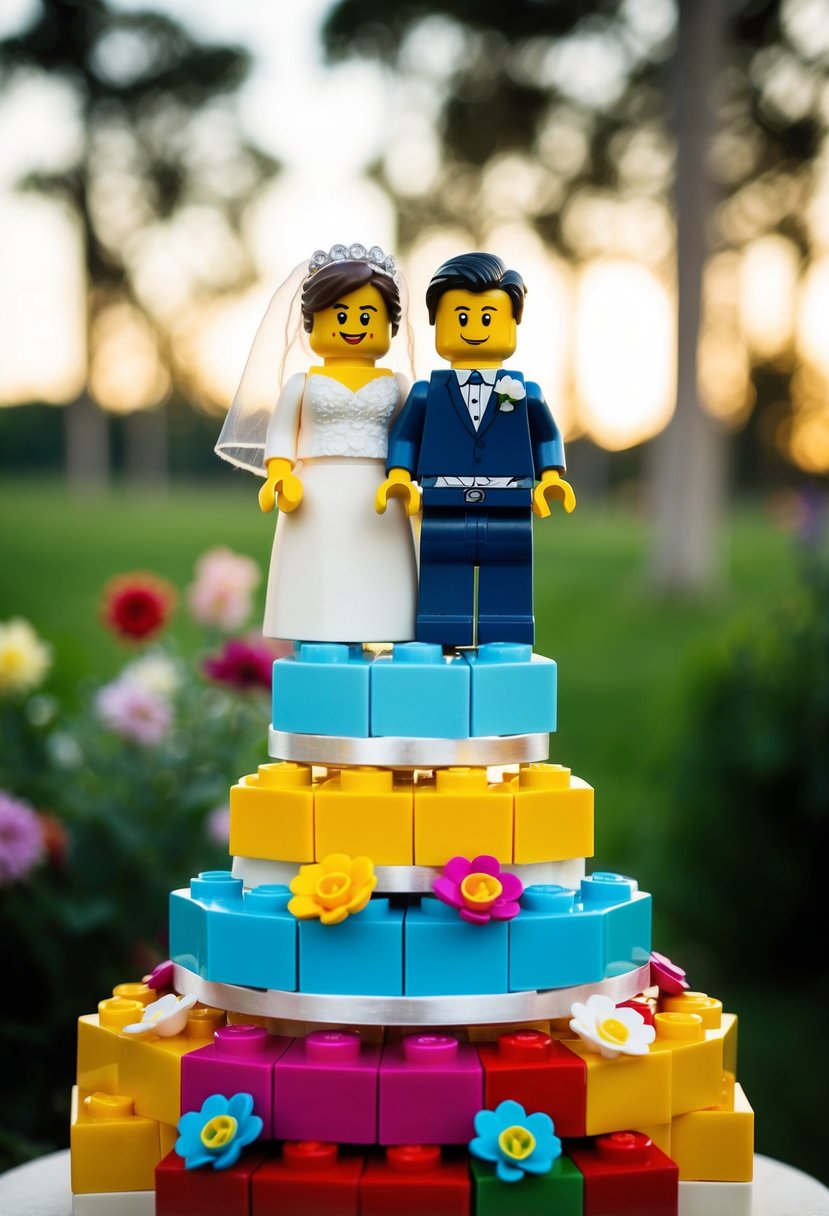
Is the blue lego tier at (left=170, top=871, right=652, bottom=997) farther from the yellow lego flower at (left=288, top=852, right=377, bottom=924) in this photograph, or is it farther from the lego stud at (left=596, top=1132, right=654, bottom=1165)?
the lego stud at (left=596, top=1132, right=654, bottom=1165)

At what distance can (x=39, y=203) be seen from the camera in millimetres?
7645

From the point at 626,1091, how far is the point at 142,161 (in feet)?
23.6

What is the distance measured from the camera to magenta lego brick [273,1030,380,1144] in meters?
1.65

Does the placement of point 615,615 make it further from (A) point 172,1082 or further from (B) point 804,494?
(A) point 172,1082

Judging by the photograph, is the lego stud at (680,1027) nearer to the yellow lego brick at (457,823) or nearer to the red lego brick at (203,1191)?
the yellow lego brick at (457,823)

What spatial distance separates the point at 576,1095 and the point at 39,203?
280 inches

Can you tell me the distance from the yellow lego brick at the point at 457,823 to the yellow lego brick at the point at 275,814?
16 cm

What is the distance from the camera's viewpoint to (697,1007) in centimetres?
193

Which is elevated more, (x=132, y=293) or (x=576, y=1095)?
(x=132, y=293)

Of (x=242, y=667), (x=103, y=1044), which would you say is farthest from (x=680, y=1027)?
(x=242, y=667)

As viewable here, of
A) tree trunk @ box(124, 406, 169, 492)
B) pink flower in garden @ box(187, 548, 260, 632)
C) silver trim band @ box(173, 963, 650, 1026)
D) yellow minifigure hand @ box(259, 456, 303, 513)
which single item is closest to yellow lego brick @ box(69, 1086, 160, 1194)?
silver trim band @ box(173, 963, 650, 1026)

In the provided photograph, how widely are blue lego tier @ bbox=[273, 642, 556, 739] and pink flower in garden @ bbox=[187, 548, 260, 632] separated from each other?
153 cm

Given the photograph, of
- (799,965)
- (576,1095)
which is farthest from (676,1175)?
(799,965)

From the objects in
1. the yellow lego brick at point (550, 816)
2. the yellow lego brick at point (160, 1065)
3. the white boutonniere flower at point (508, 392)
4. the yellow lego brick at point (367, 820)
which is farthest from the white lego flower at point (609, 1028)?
the white boutonniere flower at point (508, 392)
